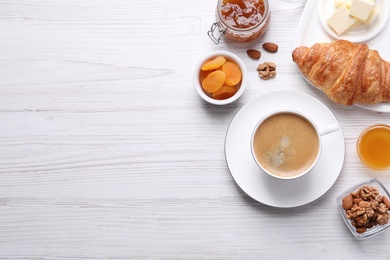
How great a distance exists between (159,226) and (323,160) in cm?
65

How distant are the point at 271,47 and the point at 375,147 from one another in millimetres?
524

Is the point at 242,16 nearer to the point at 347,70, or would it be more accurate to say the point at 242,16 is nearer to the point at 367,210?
the point at 347,70

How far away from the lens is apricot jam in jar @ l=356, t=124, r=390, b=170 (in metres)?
1.86

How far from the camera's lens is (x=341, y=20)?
1.87 metres

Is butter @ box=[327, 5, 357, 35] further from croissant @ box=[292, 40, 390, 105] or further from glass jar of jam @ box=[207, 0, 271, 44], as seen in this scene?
glass jar of jam @ box=[207, 0, 271, 44]

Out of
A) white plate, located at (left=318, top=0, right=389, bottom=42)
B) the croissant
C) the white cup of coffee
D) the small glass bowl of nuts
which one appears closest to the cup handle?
the white cup of coffee

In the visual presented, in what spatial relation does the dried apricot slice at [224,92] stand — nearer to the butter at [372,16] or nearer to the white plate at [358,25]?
the white plate at [358,25]

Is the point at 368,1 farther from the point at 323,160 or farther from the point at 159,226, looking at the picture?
the point at 159,226

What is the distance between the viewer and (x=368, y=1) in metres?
1.84

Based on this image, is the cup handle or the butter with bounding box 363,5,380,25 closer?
the cup handle

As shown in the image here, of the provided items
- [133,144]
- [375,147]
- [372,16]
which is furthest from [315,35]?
[133,144]

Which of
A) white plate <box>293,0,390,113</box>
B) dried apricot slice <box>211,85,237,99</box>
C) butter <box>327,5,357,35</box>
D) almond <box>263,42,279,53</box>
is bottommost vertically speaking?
dried apricot slice <box>211,85,237,99</box>

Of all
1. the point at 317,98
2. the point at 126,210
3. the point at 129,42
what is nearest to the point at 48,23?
the point at 129,42

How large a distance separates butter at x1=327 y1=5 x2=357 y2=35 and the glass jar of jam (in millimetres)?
233
